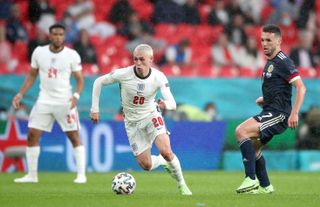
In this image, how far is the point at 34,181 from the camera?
14328 mm

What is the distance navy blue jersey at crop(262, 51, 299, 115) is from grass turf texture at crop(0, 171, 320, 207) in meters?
1.18

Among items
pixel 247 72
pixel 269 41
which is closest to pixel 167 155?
pixel 269 41

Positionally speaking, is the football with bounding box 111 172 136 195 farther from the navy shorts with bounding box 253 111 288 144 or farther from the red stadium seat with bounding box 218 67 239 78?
the red stadium seat with bounding box 218 67 239 78

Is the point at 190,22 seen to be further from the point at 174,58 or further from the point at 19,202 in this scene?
the point at 19,202

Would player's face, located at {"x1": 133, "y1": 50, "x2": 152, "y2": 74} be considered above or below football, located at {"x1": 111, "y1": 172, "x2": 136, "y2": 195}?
above

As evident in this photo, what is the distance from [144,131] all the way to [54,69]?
3.07 m

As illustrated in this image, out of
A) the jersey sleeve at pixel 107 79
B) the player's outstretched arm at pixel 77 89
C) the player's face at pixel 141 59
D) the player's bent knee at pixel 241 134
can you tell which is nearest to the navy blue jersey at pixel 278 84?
the player's bent knee at pixel 241 134

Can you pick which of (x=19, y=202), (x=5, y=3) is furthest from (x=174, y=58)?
(x=19, y=202)

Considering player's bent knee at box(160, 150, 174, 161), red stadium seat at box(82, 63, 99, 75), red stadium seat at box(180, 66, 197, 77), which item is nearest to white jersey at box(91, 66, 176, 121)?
player's bent knee at box(160, 150, 174, 161)

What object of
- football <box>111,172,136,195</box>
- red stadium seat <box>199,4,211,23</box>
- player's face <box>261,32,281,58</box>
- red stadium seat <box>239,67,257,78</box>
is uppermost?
red stadium seat <box>199,4,211,23</box>

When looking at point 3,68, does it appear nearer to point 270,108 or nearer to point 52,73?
point 52,73

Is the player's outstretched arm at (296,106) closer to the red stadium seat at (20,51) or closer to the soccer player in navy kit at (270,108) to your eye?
the soccer player in navy kit at (270,108)

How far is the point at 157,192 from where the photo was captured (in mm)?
12117

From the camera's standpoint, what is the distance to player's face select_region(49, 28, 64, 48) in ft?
46.7
